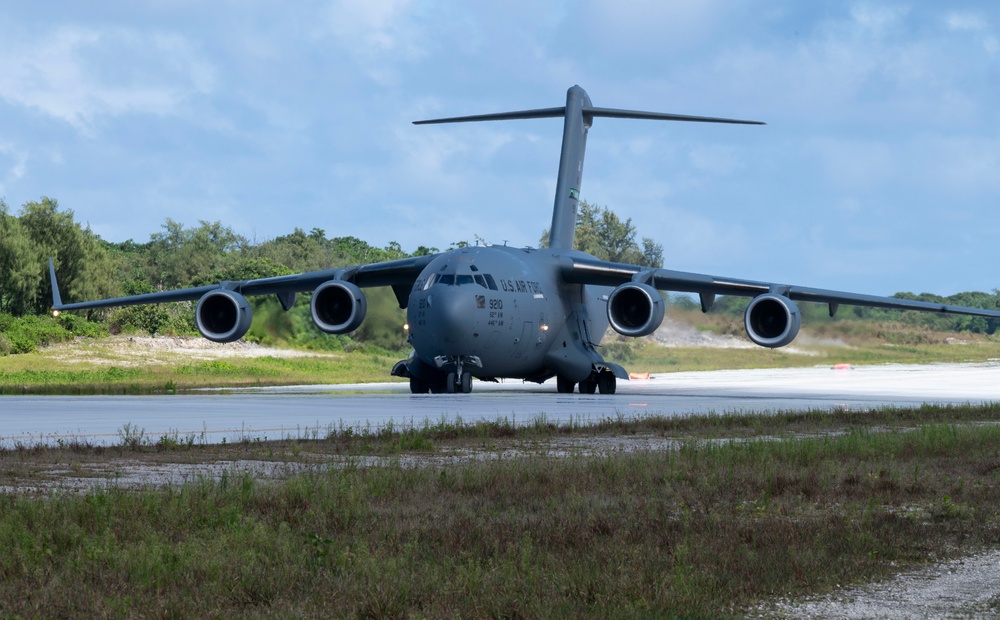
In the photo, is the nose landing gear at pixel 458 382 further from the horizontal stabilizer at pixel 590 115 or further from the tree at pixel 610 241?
the tree at pixel 610 241

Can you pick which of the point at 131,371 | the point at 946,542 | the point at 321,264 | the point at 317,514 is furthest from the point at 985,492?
the point at 321,264

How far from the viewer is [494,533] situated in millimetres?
7660

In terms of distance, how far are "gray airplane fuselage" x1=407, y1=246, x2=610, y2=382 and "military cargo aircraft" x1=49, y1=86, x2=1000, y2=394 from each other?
3cm

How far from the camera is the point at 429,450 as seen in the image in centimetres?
1402

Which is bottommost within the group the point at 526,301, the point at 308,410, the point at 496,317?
the point at 308,410

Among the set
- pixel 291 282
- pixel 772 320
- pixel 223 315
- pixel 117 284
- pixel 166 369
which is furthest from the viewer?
pixel 117 284

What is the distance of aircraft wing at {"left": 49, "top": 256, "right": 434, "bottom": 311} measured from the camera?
107ft

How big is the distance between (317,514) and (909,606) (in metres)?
4.01

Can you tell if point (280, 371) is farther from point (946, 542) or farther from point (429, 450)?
point (946, 542)

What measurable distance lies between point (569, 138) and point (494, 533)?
2868cm

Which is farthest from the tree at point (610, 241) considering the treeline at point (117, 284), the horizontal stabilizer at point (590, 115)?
the horizontal stabilizer at point (590, 115)

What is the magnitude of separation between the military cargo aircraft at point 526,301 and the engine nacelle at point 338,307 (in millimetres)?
30

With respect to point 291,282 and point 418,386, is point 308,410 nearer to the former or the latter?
point 418,386

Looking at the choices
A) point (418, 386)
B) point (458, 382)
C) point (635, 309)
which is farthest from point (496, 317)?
point (418, 386)
